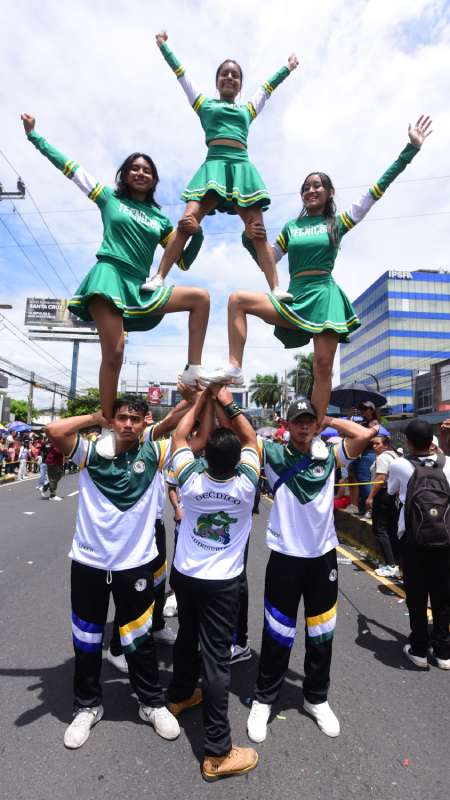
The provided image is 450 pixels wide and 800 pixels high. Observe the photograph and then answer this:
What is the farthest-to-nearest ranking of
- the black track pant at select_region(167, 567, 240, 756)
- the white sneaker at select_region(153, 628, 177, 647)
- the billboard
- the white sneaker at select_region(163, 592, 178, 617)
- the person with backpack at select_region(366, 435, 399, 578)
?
the billboard < the person with backpack at select_region(366, 435, 399, 578) < the white sneaker at select_region(163, 592, 178, 617) < the white sneaker at select_region(153, 628, 177, 647) < the black track pant at select_region(167, 567, 240, 756)

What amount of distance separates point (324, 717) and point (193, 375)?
2.13m

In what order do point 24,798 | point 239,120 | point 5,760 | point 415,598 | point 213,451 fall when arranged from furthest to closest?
1. point 415,598
2. point 239,120
3. point 213,451
4. point 5,760
5. point 24,798

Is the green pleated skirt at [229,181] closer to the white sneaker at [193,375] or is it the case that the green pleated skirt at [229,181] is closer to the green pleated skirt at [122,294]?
the green pleated skirt at [122,294]

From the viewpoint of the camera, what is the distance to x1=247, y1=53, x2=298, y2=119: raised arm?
333 centimetres

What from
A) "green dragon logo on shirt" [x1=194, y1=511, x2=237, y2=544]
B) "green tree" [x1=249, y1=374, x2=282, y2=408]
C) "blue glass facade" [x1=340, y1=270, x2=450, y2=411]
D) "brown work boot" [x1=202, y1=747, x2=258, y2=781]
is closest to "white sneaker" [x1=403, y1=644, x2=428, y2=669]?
"brown work boot" [x1=202, y1=747, x2=258, y2=781]

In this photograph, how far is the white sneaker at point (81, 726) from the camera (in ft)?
8.78

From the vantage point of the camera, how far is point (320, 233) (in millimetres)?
3072

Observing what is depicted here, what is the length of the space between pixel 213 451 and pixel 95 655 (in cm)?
139

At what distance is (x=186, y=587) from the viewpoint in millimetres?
2777

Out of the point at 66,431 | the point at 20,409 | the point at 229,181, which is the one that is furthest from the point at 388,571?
the point at 20,409

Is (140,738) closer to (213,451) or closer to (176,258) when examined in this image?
(213,451)

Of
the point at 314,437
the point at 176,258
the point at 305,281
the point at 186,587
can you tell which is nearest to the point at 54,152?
the point at 176,258

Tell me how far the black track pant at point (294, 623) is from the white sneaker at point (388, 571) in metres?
3.58

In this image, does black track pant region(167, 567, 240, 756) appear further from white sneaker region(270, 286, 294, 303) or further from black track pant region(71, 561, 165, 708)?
white sneaker region(270, 286, 294, 303)
